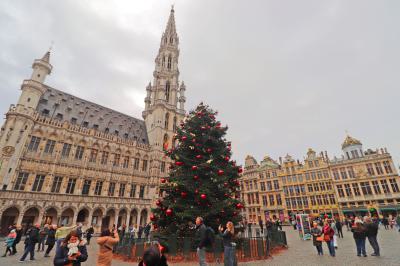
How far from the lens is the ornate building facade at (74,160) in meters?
26.1

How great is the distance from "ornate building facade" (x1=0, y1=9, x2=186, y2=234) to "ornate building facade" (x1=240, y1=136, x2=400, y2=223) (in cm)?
2371

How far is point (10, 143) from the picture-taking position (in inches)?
1017

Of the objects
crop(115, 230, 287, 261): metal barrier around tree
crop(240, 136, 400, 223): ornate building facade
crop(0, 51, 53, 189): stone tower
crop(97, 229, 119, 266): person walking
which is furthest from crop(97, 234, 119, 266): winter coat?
crop(240, 136, 400, 223): ornate building facade

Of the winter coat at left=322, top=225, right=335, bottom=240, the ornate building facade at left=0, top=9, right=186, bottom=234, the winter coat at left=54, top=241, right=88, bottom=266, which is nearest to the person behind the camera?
the winter coat at left=54, top=241, right=88, bottom=266

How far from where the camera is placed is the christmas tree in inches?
379

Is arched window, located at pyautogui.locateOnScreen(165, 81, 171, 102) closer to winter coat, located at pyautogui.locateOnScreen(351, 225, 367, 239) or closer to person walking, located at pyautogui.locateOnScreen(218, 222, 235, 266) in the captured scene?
winter coat, located at pyautogui.locateOnScreen(351, 225, 367, 239)

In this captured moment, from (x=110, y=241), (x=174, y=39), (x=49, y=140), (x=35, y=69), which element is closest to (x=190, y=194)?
(x=110, y=241)

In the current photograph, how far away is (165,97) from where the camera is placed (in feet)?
162

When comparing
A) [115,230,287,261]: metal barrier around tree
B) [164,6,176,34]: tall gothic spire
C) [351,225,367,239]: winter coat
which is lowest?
[115,230,287,261]: metal barrier around tree

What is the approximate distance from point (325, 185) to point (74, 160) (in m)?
47.0

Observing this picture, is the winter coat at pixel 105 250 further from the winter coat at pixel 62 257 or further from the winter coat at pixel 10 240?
the winter coat at pixel 10 240

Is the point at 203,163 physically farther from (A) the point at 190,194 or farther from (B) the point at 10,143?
(B) the point at 10,143

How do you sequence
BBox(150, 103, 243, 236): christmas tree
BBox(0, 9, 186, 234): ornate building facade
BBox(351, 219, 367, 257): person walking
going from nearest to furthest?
BBox(351, 219, 367, 257): person walking < BBox(150, 103, 243, 236): christmas tree < BBox(0, 9, 186, 234): ornate building facade

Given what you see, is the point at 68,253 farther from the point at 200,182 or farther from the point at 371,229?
the point at 371,229
